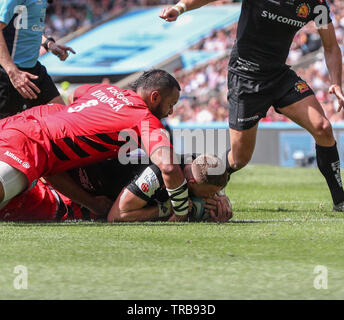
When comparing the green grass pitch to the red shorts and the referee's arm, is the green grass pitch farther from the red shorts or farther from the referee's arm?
the referee's arm

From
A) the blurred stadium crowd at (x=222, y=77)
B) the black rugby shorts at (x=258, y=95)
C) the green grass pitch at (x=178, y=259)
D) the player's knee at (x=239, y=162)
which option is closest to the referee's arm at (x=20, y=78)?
the green grass pitch at (x=178, y=259)

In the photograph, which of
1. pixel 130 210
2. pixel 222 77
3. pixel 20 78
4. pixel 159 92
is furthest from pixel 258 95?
pixel 222 77

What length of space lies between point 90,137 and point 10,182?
68 cm

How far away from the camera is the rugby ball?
600cm

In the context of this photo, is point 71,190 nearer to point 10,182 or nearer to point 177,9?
point 10,182

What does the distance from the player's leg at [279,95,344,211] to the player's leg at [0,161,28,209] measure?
2503mm

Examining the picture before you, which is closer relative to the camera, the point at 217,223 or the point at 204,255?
the point at 204,255

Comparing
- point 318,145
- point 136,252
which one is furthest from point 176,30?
point 136,252

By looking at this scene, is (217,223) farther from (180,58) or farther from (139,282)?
(180,58)

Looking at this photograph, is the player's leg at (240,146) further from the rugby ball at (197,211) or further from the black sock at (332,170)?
the rugby ball at (197,211)

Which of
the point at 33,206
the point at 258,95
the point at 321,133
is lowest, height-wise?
the point at 33,206

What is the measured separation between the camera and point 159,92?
598cm
